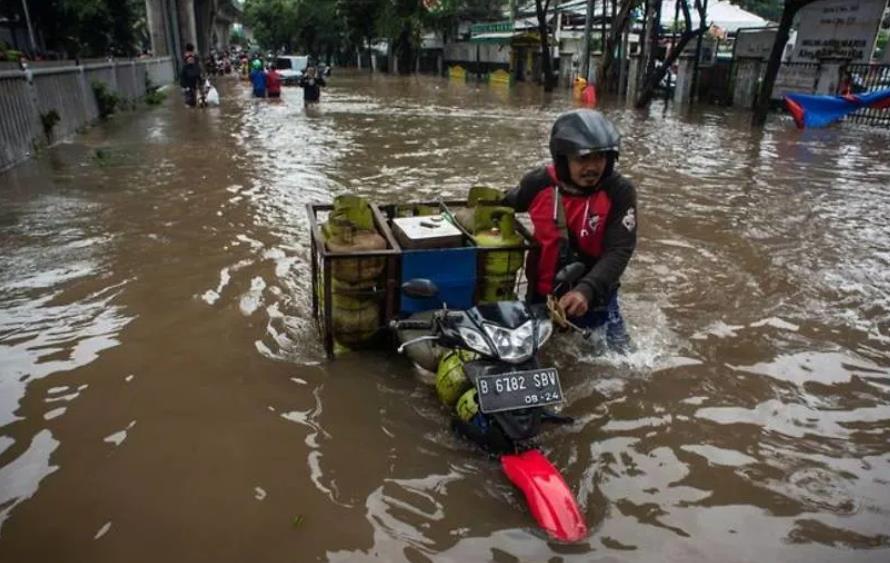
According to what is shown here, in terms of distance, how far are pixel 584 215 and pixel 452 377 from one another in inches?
50.4

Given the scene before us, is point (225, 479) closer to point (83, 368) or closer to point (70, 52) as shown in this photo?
point (83, 368)

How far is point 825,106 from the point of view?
15.0 meters

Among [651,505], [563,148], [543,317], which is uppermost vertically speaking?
[563,148]

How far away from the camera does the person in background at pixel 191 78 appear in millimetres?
17766

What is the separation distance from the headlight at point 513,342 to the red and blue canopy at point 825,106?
15.3 m

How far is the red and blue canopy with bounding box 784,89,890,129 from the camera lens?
14.4 metres

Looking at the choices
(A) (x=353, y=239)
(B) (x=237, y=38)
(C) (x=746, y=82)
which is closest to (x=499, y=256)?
(A) (x=353, y=239)

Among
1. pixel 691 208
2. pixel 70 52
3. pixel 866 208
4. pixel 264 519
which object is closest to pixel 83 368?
pixel 264 519

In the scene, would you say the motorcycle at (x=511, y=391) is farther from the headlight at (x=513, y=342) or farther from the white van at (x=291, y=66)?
the white van at (x=291, y=66)

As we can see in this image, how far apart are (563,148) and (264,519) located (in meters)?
2.37

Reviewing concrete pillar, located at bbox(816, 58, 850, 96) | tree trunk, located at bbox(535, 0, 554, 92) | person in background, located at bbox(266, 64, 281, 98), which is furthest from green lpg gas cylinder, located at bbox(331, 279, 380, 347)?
tree trunk, located at bbox(535, 0, 554, 92)

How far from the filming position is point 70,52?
25.2 metres

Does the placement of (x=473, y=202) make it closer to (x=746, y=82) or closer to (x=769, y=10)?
(x=746, y=82)

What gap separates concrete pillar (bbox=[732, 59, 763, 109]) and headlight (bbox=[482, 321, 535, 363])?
21303 mm
